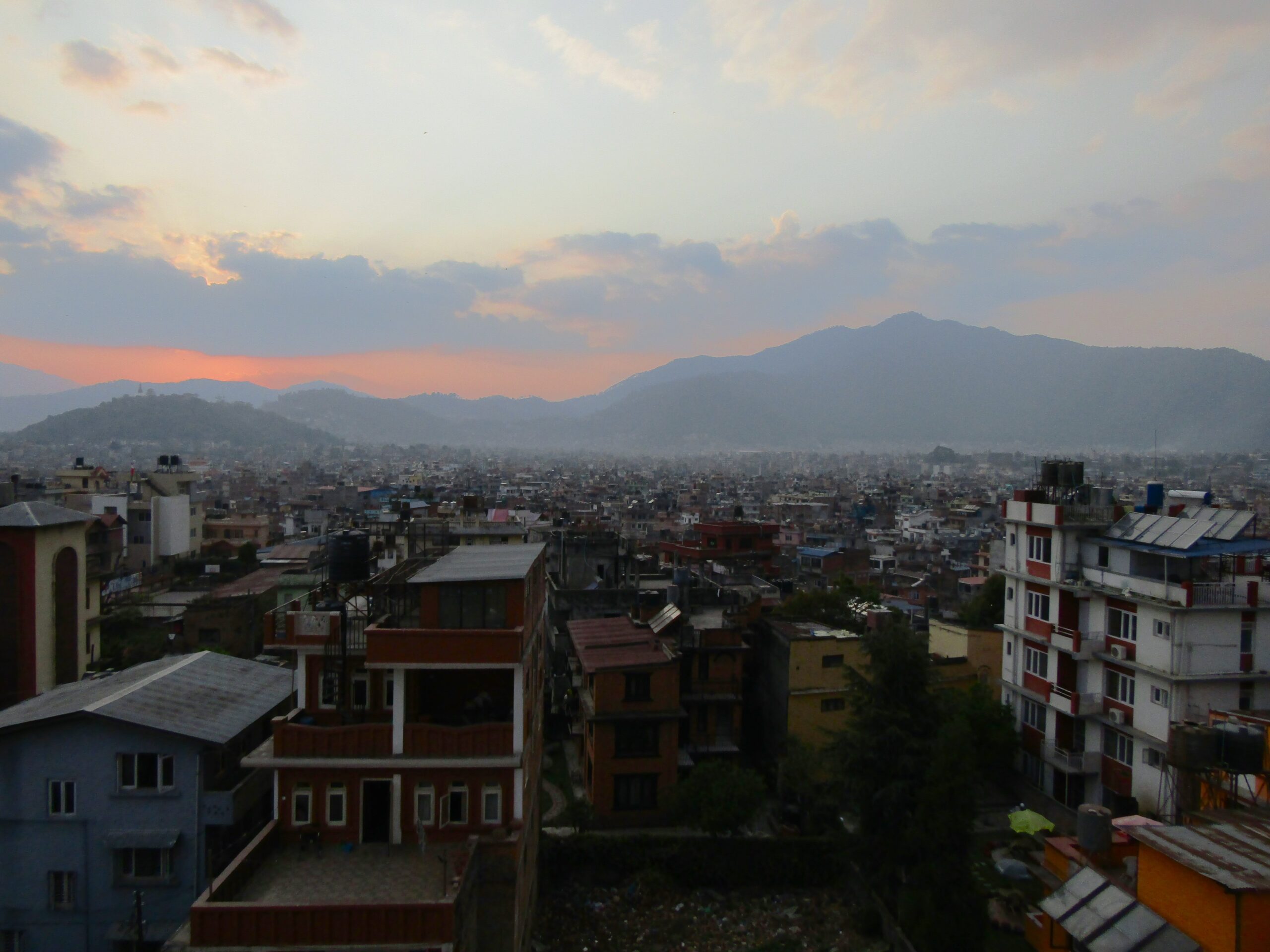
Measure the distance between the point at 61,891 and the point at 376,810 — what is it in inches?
165

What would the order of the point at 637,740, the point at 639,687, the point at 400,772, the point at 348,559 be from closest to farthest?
the point at 400,772
the point at 348,559
the point at 639,687
the point at 637,740

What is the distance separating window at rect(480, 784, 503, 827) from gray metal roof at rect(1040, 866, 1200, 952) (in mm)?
5808

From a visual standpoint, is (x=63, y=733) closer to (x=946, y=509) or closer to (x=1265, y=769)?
(x=1265, y=769)

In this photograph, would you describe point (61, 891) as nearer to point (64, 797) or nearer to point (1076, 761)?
point (64, 797)

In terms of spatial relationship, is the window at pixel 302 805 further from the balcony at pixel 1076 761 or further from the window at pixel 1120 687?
the window at pixel 1120 687

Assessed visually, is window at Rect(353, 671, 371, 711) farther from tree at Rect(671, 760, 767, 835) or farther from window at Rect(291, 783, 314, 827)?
tree at Rect(671, 760, 767, 835)

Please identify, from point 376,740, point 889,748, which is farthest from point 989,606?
point 376,740

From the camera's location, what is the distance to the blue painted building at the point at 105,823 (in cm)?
964

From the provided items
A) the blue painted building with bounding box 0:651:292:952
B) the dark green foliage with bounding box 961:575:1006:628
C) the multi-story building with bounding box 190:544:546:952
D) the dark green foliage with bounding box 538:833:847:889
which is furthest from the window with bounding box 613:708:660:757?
the dark green foliage with bounding box 961:575:1006:628

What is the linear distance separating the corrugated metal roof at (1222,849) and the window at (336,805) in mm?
7912

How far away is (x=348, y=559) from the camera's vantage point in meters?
10.5

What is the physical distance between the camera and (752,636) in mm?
19250

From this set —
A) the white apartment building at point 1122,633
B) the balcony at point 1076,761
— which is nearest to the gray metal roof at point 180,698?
the white apartment building at point 1122,633

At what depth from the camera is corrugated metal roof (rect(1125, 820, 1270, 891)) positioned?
6779 millimetres
